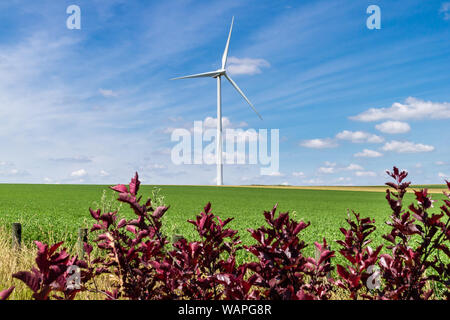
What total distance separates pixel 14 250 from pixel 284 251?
24.1 ft

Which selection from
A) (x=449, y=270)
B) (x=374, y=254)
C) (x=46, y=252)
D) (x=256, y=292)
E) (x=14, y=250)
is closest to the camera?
(x=46, y=252)

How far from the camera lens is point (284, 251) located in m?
2.60

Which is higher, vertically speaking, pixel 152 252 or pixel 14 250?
pixel 152 252
